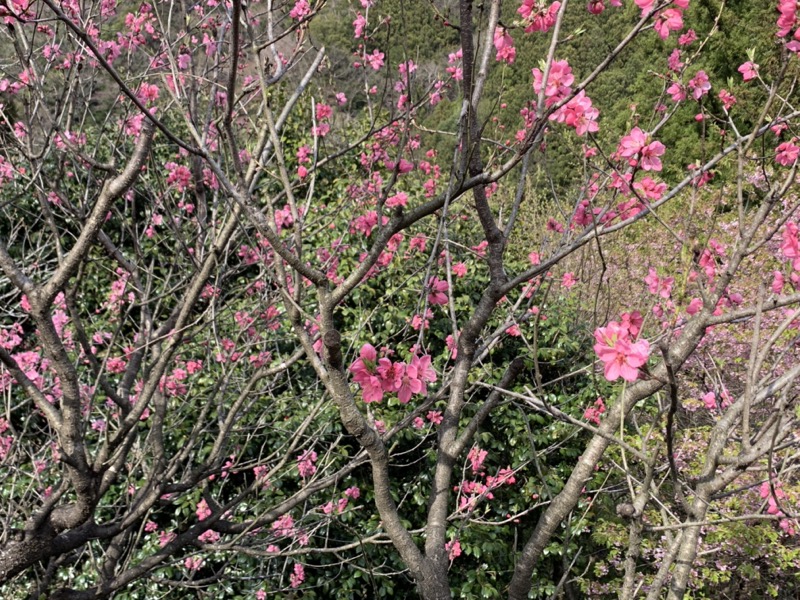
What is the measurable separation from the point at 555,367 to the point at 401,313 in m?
1.27

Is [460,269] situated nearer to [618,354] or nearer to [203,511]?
[203,511]

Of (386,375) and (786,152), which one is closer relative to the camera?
(386,375)

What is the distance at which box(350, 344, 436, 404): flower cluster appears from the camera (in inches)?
52.2

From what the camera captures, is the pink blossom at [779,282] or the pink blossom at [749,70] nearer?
the pink blossom at [779,282]

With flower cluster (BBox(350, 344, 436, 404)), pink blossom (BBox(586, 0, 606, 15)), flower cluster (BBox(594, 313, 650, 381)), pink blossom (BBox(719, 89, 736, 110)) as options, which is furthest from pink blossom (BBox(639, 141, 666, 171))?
pink blossom (BBox(719, 89, 736, 110))

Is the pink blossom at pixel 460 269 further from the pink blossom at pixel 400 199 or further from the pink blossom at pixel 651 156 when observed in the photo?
the pink blossom at pixel 651 156

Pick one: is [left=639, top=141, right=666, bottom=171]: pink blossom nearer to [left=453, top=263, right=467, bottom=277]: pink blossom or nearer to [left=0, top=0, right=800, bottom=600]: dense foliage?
[left=0, top=0, right=800, bottom=600]: dense foliage

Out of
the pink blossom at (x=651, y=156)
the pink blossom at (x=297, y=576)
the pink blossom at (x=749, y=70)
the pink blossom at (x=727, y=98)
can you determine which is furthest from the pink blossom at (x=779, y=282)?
the pink blossom at (x=297, y=576)

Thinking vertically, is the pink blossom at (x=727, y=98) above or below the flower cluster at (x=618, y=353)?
above

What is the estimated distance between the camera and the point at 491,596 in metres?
4.01

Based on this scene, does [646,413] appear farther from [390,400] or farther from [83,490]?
[83,490]

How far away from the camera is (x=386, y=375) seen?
1.38m

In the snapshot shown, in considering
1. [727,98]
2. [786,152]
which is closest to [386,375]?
[786,152]

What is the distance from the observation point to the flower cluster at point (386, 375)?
4.35ft
